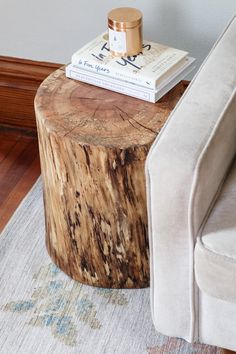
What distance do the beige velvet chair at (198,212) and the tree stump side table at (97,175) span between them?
0.18m

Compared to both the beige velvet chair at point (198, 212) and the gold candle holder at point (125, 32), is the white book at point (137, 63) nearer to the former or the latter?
the gold candle holder at point (125, 32)

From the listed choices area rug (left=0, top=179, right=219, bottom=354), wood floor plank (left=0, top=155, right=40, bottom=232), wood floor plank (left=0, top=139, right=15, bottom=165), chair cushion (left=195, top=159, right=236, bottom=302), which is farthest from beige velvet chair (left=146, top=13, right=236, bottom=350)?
wood floor plank (left=0, top=139, right=15, bottom=165)

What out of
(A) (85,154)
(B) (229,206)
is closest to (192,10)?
(A) (85,154)

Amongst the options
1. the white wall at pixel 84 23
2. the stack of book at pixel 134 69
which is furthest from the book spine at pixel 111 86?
the white wall at pixel 84 23

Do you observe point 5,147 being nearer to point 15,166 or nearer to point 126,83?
point 15,166

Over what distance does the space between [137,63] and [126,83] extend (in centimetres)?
6

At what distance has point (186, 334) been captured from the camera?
148 cm

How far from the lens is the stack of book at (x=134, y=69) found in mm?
1631

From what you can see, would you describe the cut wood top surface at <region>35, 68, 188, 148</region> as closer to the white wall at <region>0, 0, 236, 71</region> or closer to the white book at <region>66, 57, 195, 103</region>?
the white book at <region>66, 57, 195, 103</region>

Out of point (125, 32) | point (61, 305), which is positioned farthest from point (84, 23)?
point (61, 305)

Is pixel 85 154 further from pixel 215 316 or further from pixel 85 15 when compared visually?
pixel 85 15

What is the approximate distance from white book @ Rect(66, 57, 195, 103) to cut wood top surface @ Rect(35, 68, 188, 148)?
1 cm

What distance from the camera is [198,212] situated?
1301mm

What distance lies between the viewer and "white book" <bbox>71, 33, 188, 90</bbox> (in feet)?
5.34
